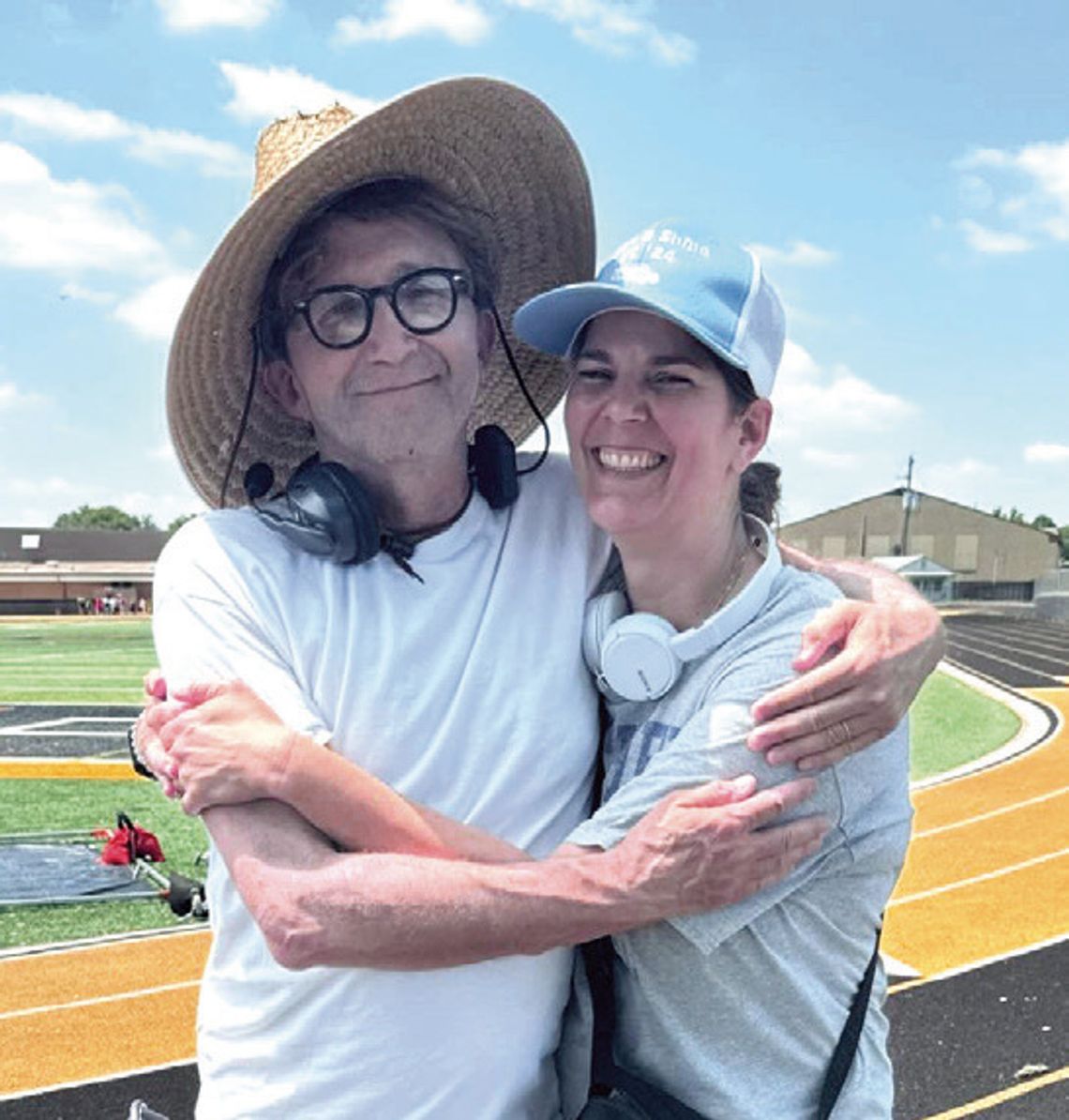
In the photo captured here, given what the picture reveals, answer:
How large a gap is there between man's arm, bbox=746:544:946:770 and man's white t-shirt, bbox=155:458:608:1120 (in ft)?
1.12

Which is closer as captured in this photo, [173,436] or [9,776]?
[173,436]

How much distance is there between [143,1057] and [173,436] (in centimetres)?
379

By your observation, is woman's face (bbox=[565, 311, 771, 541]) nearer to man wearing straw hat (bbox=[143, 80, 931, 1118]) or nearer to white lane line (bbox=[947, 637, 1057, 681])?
man wearing straw hat (bbox=[143, 80, 931, 1118])

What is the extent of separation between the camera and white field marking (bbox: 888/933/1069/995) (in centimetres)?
625

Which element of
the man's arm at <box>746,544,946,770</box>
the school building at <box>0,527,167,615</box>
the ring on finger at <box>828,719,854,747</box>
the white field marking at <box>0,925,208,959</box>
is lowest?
the school building at <box>0,527,167,615</box>

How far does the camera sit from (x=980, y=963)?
660cm

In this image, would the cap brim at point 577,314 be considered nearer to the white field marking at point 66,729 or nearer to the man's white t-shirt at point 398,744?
the man's white t-shirt at point 398,744

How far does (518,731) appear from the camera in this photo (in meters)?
1.84

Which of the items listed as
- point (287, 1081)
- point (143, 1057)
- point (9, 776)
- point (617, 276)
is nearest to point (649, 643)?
point (617, 276)

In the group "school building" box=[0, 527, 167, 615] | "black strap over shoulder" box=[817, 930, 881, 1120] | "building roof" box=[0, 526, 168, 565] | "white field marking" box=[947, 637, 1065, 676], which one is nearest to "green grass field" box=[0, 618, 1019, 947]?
"white field marking" box=[947, 637, 1065, 676]

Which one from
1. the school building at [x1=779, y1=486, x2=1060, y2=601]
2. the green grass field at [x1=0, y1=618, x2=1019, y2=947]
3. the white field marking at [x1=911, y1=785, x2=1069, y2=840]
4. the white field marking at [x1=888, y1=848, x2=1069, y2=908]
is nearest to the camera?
the green grass field at [x1=0, y1=618, x2=1019, y2=947]

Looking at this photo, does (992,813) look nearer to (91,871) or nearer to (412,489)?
(91,871)

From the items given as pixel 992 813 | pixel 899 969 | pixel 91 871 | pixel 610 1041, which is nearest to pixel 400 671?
pixel 610 1041

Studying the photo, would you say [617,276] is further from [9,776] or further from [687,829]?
[9,776]
